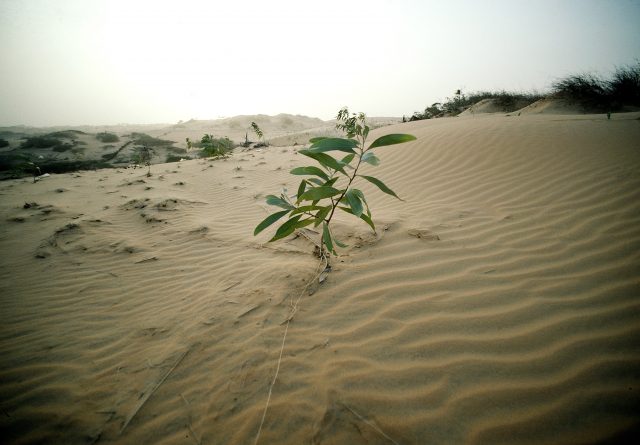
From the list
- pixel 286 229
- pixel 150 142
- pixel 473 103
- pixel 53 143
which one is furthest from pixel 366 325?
pixel 53 143

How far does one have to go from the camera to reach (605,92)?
29.6 feet

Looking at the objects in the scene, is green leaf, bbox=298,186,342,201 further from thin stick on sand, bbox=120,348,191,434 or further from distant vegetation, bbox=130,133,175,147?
distant vegetation, bbox=130,133,175,147

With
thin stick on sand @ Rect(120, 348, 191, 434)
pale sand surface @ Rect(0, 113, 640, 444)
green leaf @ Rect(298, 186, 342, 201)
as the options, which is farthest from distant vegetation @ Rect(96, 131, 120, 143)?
green leaf @ Rect(298, 186, 342, 201)

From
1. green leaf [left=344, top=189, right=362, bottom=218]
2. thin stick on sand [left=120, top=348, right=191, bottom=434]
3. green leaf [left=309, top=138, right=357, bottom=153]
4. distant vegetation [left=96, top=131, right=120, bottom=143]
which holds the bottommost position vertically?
thin stick on sand [left=120, top=348, right=191, bottom=434]

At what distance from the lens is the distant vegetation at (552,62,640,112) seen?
873 cm

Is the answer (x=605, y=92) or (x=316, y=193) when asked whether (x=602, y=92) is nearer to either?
(x=605, y=92)

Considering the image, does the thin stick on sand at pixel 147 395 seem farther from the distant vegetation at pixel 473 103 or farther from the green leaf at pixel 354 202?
the distant vegetation at pixel 473 103

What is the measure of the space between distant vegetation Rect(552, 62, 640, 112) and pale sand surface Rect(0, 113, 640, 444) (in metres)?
7.99

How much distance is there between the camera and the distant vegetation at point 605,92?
8727 millimetres

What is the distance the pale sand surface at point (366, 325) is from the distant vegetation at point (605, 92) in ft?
26.2

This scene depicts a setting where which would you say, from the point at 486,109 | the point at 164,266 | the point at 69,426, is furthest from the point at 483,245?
the point at 486,109

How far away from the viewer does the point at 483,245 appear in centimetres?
239

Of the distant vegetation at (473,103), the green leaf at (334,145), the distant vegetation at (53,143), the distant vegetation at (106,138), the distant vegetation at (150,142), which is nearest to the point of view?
the green leaf at (334,145)

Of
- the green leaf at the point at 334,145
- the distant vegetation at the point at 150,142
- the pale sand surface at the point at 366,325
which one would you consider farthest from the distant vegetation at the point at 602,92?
the distant vegetation at the point at 150,142
